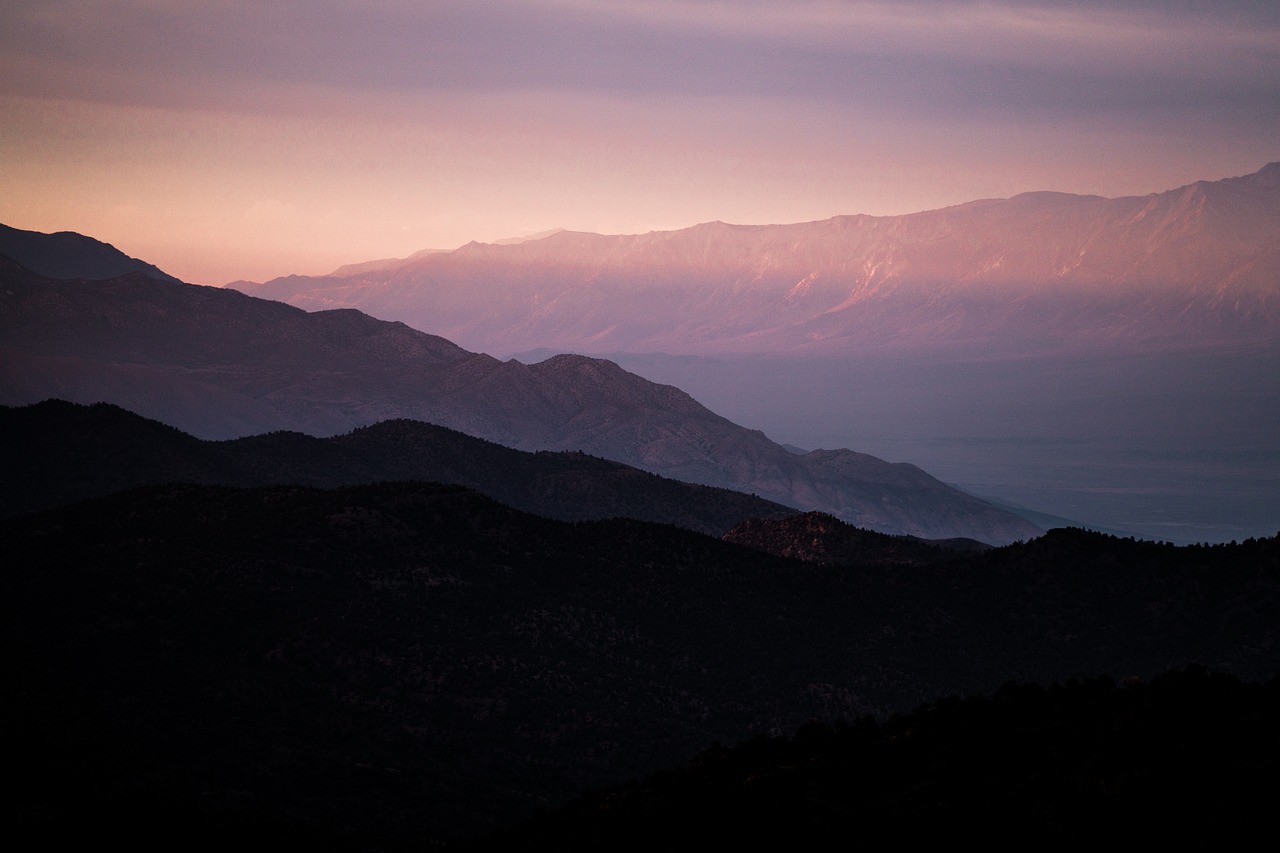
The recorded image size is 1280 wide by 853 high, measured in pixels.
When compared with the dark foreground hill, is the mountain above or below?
above

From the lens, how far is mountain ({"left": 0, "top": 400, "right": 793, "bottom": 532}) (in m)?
95.4

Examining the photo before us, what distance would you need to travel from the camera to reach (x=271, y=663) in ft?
182

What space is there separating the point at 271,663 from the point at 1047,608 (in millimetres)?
38951

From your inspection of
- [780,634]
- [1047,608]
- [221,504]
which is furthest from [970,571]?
[221,504]

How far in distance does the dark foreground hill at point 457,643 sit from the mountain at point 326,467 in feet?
76.6

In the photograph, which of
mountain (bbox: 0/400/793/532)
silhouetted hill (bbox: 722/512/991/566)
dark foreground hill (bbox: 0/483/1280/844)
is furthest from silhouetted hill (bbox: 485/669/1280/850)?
mountain (bbox: 0/400/793/532)

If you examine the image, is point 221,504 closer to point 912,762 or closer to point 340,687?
point 340,687

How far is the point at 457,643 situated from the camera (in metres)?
60.6

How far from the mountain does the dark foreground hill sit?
76.6ft

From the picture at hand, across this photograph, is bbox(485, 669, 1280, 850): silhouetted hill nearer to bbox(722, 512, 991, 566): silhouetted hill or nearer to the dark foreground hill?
the dark foreground hill

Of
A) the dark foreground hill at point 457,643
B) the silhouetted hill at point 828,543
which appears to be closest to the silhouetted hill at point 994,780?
the dark foreground hill at point 457,643

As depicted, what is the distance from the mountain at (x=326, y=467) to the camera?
95.4 meters

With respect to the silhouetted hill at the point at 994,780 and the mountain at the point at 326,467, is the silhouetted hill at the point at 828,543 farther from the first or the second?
the silhouetted hill at the point at 994,780

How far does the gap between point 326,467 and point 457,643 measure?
56.5m
